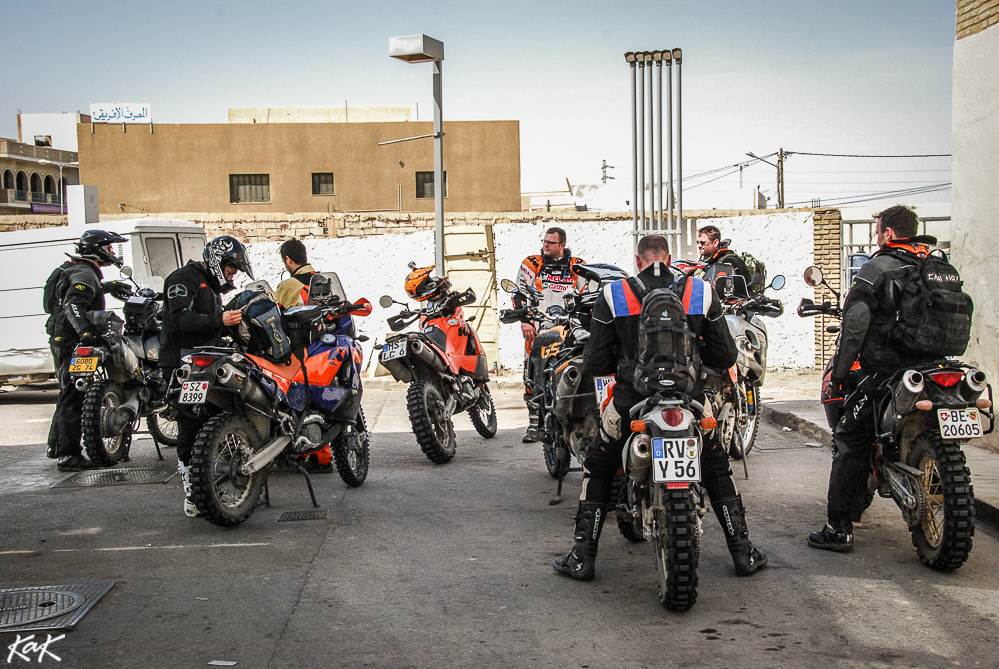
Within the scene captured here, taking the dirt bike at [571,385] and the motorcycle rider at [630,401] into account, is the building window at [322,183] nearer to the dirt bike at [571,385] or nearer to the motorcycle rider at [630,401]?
the dirt bike at [571,385]

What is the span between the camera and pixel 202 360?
5910 millimetres

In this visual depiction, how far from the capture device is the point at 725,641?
13.2ft

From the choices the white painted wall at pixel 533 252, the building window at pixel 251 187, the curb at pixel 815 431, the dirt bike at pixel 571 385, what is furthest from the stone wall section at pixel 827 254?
the building window at pixel 251 187

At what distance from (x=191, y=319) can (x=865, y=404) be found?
4225 mm

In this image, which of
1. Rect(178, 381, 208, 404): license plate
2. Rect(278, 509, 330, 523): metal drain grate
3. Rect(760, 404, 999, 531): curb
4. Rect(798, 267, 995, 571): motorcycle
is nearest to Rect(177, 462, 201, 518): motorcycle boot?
Rect(178, 381, 208, 404): license plate

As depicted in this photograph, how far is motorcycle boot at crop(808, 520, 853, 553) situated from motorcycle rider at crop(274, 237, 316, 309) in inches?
192

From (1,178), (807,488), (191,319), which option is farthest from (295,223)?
(1,178)

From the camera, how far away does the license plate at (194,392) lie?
225 inches

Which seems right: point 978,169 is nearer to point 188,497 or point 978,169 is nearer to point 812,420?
point 812,420

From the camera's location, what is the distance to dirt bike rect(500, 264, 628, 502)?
5.91 metres

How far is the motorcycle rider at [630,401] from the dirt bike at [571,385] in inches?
23.4

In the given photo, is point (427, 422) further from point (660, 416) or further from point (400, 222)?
point (400, 222)

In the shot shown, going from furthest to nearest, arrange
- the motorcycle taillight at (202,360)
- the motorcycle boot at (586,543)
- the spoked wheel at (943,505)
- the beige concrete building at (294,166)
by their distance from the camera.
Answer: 1. the beige concrete building at (294,166)
2. the motorcycle taillight at (202,360)
3. the motorcycle boot at (586,543)
4. the spoked wheel at (943,505)

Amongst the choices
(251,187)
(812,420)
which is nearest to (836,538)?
(812,420)
